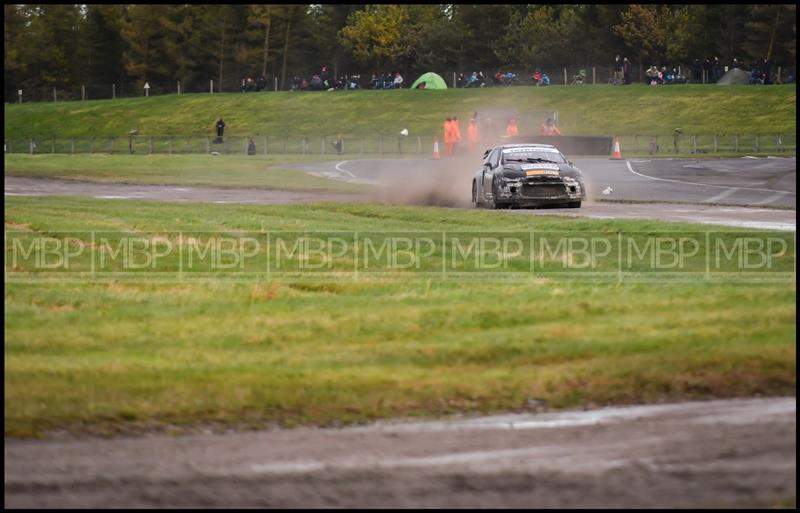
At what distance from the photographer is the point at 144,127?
98.7 meters

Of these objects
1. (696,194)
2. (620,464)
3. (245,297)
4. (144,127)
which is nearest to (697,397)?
(620,464)

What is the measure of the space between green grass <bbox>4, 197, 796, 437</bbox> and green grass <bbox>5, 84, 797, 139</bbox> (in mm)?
58511

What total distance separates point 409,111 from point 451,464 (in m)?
84.0

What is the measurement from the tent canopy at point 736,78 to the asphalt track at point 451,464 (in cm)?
7796

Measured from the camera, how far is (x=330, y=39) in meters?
126

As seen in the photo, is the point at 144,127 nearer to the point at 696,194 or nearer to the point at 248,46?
the point at 248,46

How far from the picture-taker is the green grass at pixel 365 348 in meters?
8.86

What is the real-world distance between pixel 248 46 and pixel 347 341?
114 metres

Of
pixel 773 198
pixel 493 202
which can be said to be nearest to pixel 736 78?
pixel 773 198

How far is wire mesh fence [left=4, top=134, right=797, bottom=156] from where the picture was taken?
62.8 m

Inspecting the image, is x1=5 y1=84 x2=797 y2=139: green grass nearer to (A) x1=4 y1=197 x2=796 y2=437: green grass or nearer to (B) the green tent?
(B) the green tent

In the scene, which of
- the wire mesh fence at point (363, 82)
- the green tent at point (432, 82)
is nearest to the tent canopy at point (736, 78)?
the wire mesh fence at point (363, 82)

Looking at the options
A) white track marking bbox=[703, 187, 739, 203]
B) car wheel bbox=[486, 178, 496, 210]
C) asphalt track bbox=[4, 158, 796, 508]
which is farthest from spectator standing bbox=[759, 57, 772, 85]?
asphalt track bbox=[4, 158, 796, 508]

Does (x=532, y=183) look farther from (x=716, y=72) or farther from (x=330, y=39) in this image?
(x=330, y=39)
